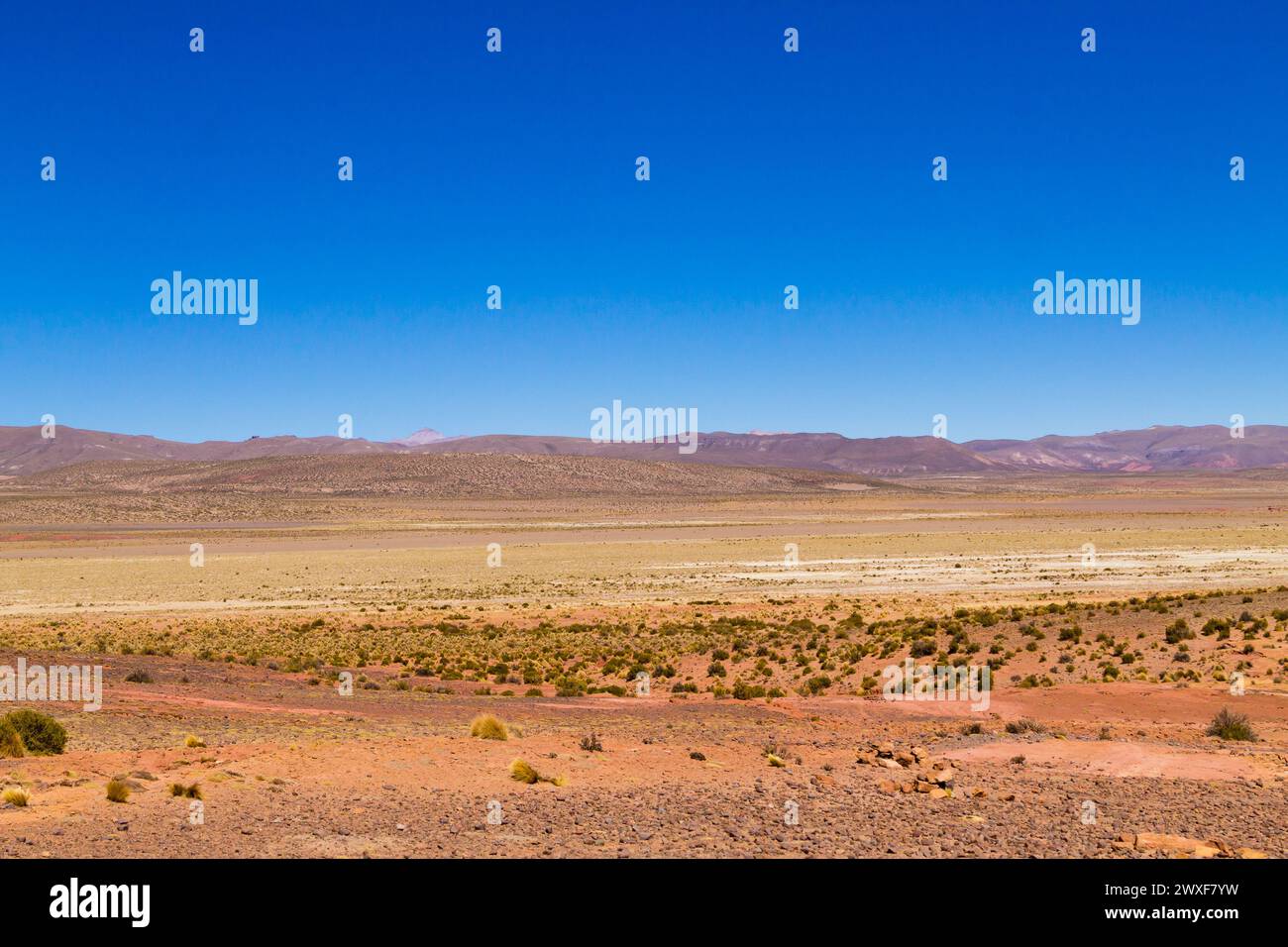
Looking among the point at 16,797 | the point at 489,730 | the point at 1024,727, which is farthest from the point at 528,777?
the point at 1024,727

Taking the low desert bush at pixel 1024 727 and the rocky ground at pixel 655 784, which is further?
the low desert bush at pixel 1024 727

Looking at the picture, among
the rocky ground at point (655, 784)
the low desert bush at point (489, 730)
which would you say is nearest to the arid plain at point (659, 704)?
the rocky ground at point (655, 784)

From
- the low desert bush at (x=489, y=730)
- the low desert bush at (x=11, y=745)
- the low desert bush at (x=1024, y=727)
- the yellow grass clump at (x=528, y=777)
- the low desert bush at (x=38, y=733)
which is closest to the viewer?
the yellow grass clump at (x=528, y=777)

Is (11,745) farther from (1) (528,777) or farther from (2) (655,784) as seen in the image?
(2) (655,784)

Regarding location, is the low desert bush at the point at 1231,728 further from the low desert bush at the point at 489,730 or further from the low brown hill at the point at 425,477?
the low brown hill at the point at 425,477

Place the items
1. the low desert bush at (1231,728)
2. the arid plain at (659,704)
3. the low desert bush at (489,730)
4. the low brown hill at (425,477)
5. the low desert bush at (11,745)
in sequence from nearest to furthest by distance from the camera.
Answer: the arid plain at (659,704) → the low desert bush at (11,745) → the low desert bush at (1231,728) → the low desert bush at (489,730) → the low brown hill at (425,477)

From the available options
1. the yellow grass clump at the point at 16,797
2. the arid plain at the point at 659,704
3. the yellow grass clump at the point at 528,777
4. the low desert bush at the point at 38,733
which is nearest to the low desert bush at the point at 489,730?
the arid plain at the point at 659,704

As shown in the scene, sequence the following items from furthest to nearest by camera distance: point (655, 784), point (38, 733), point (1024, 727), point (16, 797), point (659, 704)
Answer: point (659, 704) → point (1024, 727) → point (38, 733) → point (655, 784) → point (16, 797)

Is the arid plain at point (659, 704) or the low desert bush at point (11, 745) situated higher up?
the low desert bush at point (11, 745)

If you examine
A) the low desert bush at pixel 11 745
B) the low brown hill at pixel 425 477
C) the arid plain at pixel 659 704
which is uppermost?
the low brown hill at pixel 425 477
